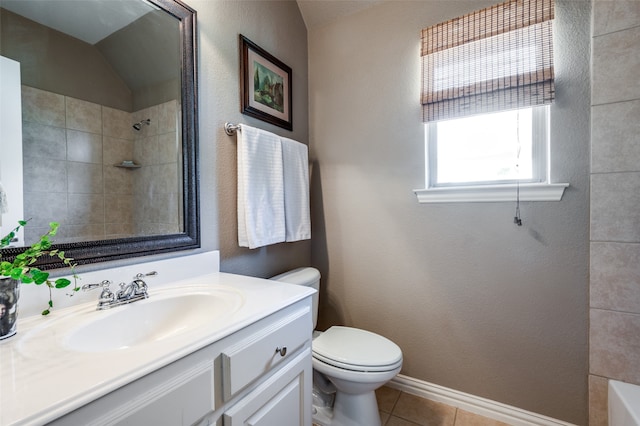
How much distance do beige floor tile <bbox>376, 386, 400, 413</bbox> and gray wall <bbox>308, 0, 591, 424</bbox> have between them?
0.51 ft

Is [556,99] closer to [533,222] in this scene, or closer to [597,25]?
[597,25]

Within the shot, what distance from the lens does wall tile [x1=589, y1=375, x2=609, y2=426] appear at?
125 cm

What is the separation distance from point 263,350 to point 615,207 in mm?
1507

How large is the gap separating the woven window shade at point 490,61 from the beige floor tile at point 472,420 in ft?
5.07

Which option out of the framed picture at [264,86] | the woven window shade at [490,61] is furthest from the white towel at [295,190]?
the woven window shade at [490,61]

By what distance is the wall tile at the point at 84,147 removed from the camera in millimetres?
907

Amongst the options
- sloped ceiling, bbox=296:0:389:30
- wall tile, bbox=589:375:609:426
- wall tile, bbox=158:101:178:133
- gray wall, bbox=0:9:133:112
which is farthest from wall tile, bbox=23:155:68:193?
wall tile, bbox=589:375:609:426

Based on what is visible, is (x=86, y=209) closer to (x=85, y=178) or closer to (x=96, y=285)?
(x=85, y=178)

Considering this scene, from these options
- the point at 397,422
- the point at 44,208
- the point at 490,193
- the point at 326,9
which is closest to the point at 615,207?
the point at 490,193

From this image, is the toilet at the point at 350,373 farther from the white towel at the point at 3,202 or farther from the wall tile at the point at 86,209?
the white towel at the point at 3,202

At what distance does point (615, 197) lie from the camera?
47.4 inches

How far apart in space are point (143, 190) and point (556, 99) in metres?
→ 1.81

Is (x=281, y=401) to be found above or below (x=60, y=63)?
below

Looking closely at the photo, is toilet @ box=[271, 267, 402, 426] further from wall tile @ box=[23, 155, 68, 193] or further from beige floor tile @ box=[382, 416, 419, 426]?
wall tile @ box=[23, 155, 68, 193]
